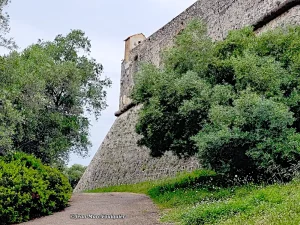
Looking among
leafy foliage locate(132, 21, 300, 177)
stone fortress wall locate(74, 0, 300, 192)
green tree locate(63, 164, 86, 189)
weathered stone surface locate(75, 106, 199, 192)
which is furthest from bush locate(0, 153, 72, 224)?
green tree locate(63, 164, 86, 189)

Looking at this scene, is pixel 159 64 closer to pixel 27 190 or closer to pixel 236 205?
pixel 27 190

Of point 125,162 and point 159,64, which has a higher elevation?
point 159,64

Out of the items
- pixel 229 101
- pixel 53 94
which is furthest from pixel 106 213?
pixel 53 94

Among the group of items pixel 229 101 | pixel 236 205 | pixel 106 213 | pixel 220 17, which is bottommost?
pixel 236 205

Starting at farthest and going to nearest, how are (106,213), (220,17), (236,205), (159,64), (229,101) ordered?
1. (220,17)
2. (159,64)
3. (229,101)
4. (106,213)
5. (236,205)

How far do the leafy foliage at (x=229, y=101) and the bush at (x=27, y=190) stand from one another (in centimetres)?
288

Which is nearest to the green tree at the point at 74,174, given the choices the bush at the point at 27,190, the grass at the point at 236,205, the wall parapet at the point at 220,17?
the wall parapet at the point at 220,17

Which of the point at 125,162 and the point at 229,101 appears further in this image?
the point at 125,162

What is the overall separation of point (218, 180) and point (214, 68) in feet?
9.65

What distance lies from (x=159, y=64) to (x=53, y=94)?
19.0 feet

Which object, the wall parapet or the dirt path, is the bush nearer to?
the dirt path

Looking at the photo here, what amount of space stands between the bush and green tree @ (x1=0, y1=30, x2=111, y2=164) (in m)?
3.02

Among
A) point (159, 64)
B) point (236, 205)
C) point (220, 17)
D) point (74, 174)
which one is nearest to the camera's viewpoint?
point (236, 205)

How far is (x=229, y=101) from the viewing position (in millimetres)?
9180
